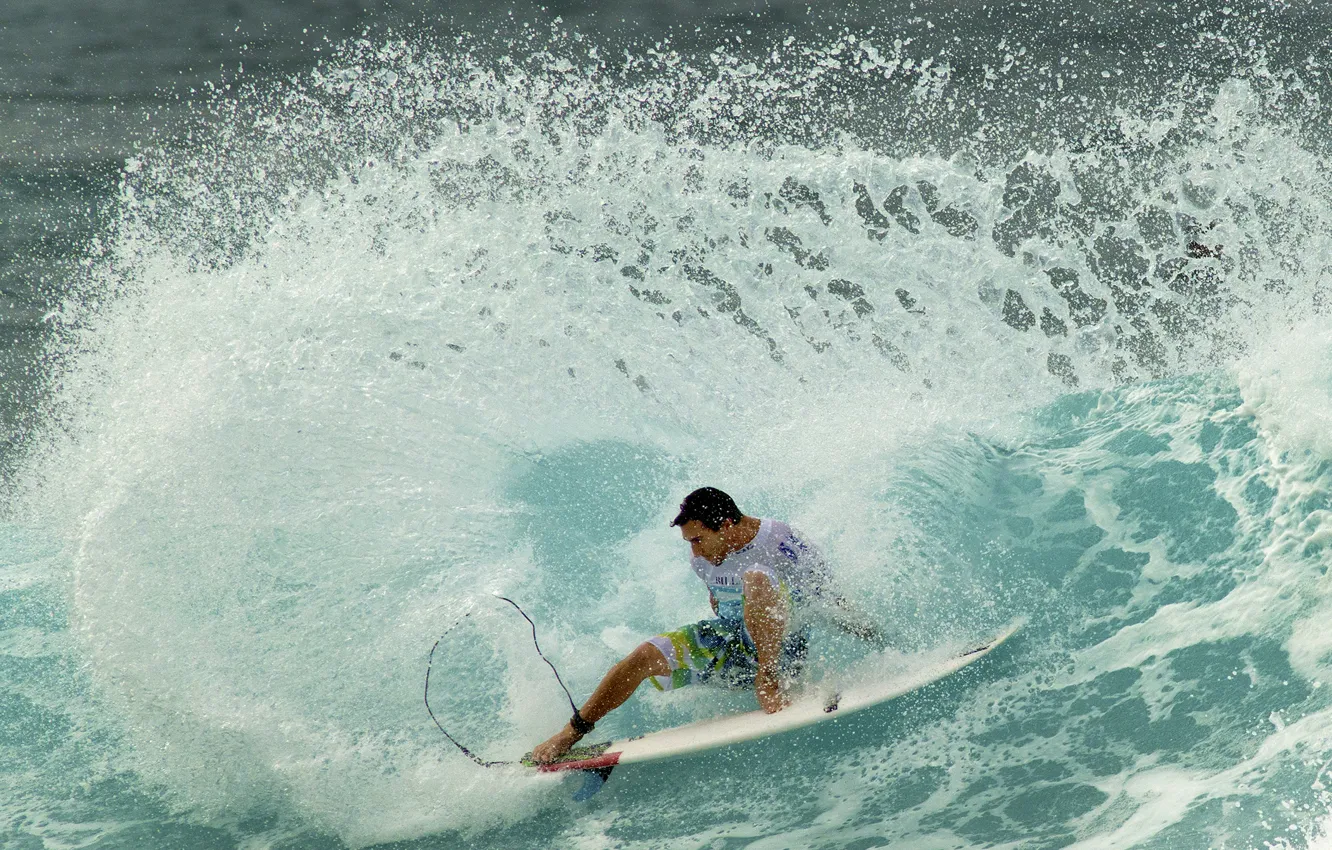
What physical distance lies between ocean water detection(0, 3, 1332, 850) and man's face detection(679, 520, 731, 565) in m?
0.83

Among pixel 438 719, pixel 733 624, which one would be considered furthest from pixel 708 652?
pixel 438 719


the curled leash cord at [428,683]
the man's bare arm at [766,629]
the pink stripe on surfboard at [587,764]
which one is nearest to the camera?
the man's bare arm at [766,629]

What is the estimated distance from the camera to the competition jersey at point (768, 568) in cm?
437

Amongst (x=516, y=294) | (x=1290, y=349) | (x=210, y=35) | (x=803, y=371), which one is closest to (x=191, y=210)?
(x=210, y=35)

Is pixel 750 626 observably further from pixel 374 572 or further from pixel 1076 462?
pixel 1076 462

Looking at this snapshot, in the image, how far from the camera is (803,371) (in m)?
6.54

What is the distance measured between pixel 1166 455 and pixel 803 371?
220 cm

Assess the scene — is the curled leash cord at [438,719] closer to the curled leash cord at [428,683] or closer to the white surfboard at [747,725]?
the curled leash cord at [428,683]

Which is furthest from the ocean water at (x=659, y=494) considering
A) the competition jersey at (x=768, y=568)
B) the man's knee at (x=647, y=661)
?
the competition jersey at (x=768, y=568)

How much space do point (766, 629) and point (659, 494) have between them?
6.75ft

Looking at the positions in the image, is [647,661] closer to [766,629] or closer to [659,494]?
[766,629]

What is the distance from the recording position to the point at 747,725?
4.36 meters

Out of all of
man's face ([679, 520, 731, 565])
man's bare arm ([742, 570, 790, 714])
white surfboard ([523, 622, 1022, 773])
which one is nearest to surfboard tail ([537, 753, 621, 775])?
white surfboard ([523, 622, 1022, 773])

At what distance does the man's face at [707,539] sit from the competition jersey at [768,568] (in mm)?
49
